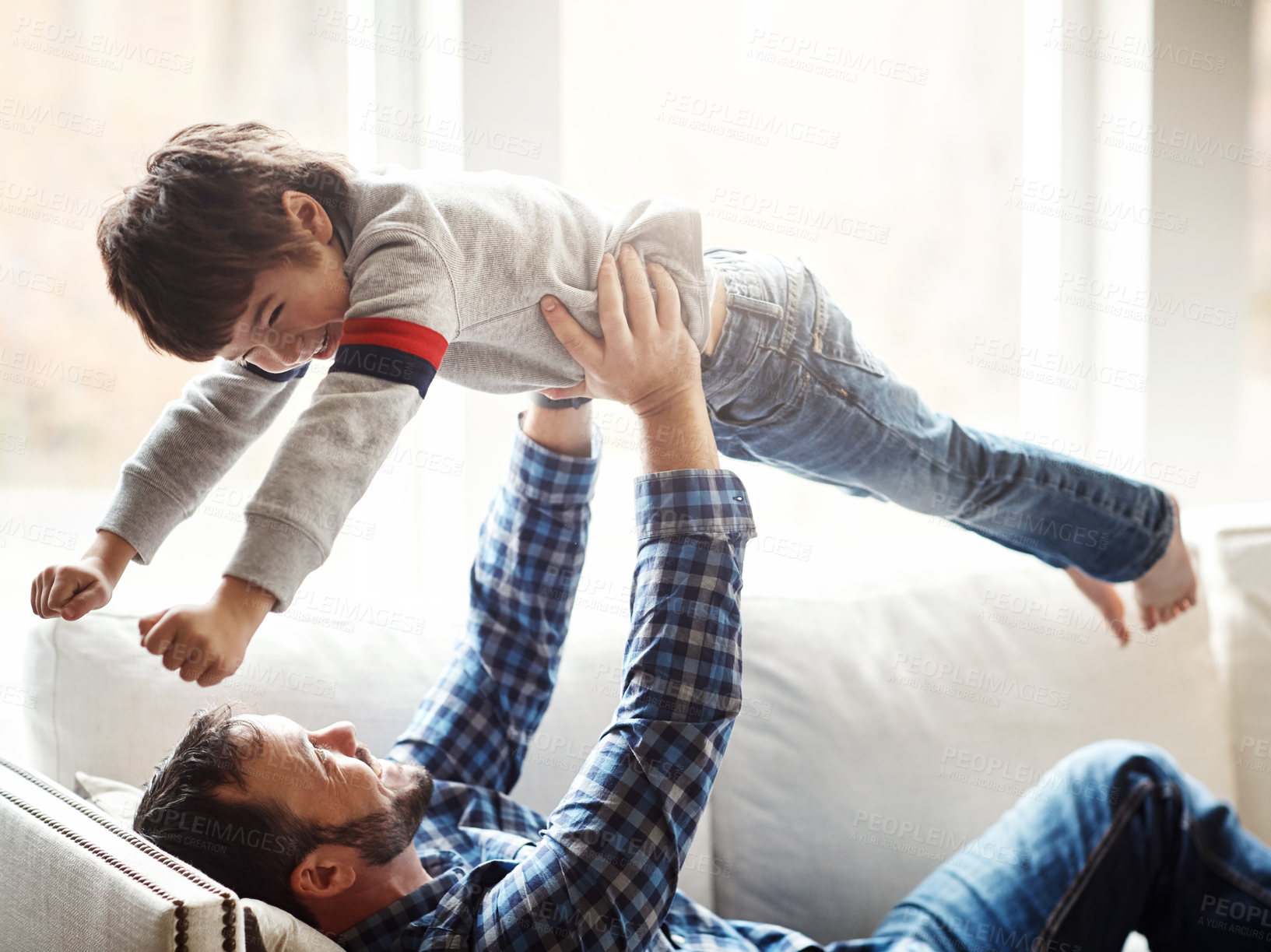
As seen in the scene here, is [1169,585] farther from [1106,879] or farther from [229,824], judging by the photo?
[229,824]

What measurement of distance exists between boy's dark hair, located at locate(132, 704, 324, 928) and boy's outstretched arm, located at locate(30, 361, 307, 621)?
0.21m

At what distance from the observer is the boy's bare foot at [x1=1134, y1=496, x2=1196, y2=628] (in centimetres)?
130

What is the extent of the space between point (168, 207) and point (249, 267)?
0.07 metres

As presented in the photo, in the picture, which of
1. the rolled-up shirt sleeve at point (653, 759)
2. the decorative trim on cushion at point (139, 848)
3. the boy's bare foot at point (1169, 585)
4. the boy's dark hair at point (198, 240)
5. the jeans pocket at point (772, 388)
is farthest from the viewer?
the boy's bare foot at point (1169, 585)

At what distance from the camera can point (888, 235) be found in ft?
6.70

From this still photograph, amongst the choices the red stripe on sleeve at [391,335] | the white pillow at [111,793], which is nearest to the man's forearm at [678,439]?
the red stripe on sleeve at [391,335]

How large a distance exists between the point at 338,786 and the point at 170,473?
343 millimetres

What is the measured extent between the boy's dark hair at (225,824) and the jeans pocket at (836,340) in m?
0.69

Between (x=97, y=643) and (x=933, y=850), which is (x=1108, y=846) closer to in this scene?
(x=933, y=850)

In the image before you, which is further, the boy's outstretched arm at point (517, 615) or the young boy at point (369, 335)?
the boy's outstretched arm at point (517, 615)

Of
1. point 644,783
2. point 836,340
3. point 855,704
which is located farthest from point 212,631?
point 855,704

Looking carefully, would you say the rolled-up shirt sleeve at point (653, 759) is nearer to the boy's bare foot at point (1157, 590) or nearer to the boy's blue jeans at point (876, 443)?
the boy's blue jeans at point (876, 443)

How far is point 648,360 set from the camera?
35.9 inches

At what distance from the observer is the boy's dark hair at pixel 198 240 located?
0.76 metres
